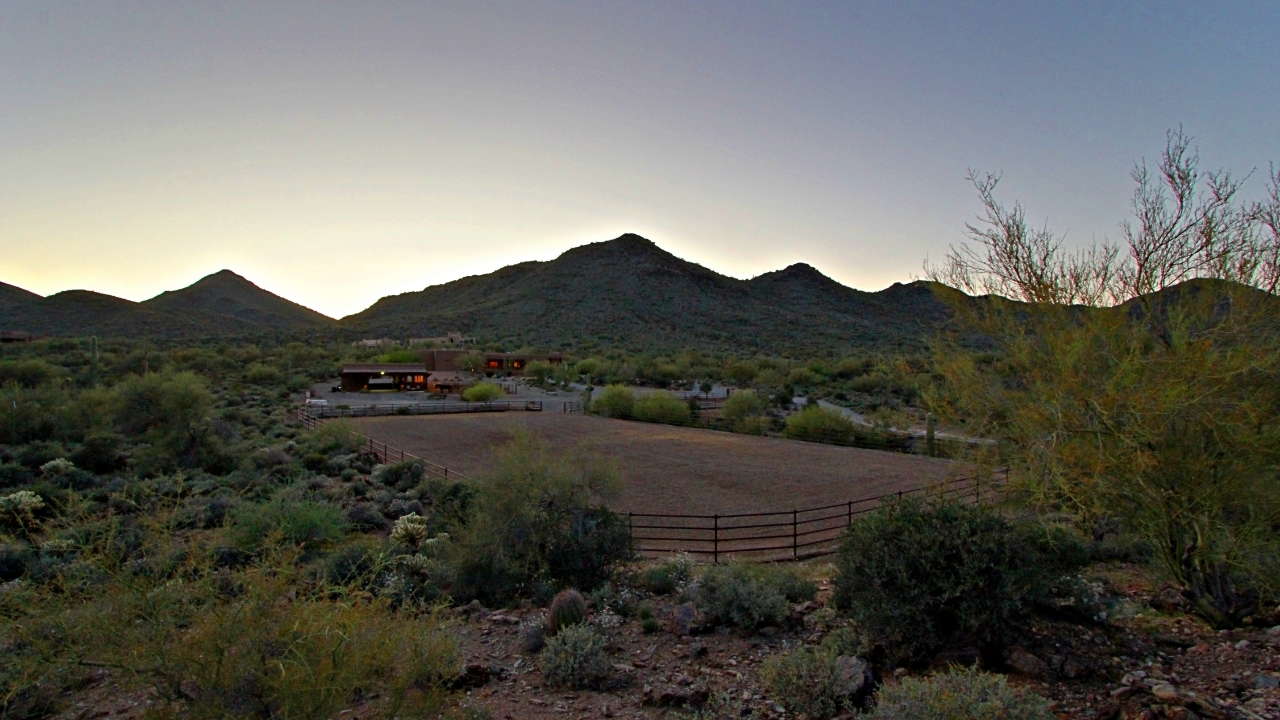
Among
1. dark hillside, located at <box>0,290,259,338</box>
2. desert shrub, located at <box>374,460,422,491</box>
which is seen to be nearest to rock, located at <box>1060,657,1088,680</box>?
desert shrub, located at <box>374,460,422,491</box>

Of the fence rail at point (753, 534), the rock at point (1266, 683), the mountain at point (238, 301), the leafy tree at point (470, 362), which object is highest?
the mountain at point (238, 301)

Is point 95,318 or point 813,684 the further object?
point 95,318

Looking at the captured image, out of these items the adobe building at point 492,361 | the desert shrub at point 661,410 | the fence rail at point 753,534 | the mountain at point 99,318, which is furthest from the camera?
the mountain at point 99,318

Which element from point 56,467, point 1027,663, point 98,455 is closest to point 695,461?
point 98,455

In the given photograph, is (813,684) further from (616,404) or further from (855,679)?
(616,404)

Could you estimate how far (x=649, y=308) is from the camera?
367ft

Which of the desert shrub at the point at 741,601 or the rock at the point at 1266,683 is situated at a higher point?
the rock at the point at 1266,683

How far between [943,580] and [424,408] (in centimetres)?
4283

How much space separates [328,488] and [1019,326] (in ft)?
59.7

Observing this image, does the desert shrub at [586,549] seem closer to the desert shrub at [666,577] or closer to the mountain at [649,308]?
the desert shrub at [666,577]

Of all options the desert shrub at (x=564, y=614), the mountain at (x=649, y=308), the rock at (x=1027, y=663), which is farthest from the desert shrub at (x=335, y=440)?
the mountain at (x=649, y=308)

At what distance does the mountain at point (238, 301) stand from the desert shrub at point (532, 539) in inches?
6039

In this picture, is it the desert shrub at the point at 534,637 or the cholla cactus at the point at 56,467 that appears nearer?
the desert shrub at the point at 534,637

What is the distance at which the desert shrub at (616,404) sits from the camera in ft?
140
